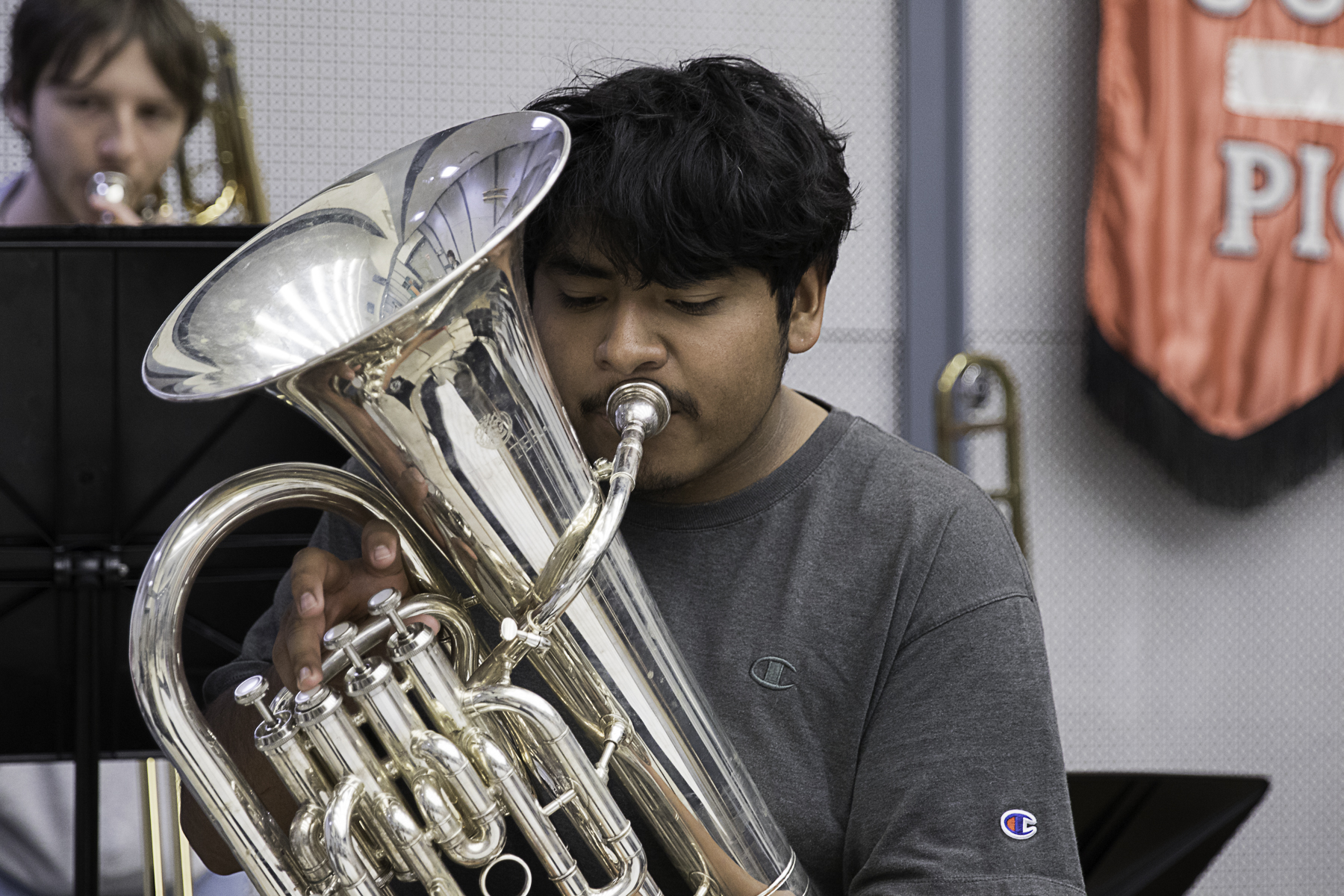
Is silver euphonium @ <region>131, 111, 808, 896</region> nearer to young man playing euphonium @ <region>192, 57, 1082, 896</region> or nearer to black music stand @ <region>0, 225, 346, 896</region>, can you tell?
young man playing euphonium @ <region>192, 57, 1082, 896</region>

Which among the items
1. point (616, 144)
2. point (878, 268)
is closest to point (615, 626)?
point (616, 144)

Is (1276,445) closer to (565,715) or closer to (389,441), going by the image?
(565,715)

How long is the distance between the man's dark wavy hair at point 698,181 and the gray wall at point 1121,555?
1154 mm

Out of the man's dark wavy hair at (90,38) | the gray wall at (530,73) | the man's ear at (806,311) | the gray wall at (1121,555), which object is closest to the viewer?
the man's ear at (806,311)

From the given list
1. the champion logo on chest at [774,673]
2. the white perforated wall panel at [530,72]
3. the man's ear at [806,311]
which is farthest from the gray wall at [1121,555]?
the champion logo on chest at [774,673]

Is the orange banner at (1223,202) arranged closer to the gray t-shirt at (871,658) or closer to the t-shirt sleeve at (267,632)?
the gray t-shirt at (871,658)

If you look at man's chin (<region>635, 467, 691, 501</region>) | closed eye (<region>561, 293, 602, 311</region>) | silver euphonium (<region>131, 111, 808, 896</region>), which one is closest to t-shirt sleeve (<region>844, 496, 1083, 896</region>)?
silver euphonium (<region>131, 111, 808, 896</region>)

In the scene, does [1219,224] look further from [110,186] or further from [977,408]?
[110,186]

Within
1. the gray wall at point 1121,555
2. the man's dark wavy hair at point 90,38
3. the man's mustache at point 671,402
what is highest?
the man's dark wavy hair at point 90,38

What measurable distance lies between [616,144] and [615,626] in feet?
1.42

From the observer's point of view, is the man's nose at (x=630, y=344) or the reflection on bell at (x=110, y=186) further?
the reflection on bell at (x=110, y=186)

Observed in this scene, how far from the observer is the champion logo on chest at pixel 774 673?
103 cm

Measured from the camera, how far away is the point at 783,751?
3.37 feet

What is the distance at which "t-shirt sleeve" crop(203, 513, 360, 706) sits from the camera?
1063 millimetres
